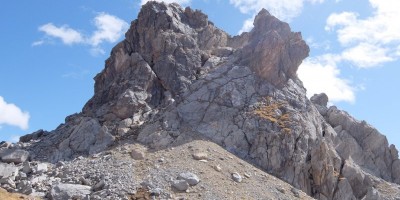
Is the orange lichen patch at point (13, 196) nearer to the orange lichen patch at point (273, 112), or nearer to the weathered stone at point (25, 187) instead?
the weathered stone at point (25, 187)

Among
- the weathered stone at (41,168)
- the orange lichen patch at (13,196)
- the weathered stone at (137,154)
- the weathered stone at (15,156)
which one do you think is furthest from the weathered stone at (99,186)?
the weathered stone at (15,156)

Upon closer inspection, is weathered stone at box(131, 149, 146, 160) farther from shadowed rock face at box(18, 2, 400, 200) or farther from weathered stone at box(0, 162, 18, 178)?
weathered stone at box(0, 162, 18, 178)

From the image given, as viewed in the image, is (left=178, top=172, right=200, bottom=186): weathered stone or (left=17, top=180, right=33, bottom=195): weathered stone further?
(left=178, top=172, right=200, bottom=186): weathered stone

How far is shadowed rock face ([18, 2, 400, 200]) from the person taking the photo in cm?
4628

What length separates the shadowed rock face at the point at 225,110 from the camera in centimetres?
4628

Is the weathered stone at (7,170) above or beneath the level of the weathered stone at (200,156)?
beneath

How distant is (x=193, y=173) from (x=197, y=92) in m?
14.9

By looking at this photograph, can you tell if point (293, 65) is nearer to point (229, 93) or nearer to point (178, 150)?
point (229, 93)

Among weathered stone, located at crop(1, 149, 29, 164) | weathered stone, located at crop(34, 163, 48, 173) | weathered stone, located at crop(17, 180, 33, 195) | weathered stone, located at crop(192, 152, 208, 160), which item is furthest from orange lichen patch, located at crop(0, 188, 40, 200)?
weathered stone, located at crop(192, 152, 208, 160)

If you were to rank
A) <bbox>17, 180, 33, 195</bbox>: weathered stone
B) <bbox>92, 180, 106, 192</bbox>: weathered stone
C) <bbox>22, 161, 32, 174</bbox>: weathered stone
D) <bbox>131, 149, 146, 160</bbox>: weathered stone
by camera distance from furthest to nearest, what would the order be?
<bbox>131, 149, 146, 160</bbox>: weathered stone → <bbox>22, 161, 32, 174</bbox>: weathered stone → <bbox>92, 180, 106, 192</bbox>: weathered stone → <bbox>17, 180, 33, 195</bbox>: weathered stone

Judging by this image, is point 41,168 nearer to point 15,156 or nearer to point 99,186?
point 15,156

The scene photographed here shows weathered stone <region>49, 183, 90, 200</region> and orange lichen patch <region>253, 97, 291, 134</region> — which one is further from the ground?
orange lichen patch <region>253, 97, 291, 134</region>

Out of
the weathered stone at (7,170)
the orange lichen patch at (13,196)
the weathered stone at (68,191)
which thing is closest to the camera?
the orange lichen patch at (13,196)

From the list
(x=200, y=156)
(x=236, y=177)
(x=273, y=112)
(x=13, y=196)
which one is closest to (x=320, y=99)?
(x=273, y=112)
